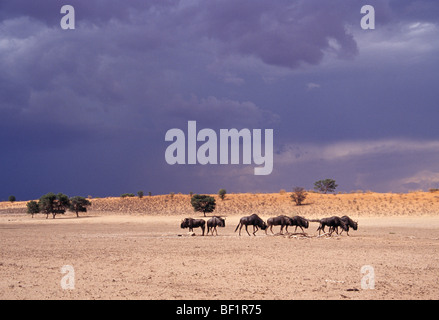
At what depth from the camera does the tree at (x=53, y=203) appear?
214ft

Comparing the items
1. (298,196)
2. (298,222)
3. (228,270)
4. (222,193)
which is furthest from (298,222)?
(222,193)

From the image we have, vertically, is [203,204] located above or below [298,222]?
above

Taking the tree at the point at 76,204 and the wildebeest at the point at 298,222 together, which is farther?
the tree at the point at 76,204

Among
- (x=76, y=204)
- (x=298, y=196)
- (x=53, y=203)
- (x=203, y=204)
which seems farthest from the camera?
(x=298, y=196)

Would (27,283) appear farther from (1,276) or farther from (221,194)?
(221,194)

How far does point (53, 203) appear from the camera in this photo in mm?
66750

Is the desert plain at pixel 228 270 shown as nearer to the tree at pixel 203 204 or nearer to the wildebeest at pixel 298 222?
the wildebeest at pixel 298 222

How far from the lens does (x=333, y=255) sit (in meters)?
19.9

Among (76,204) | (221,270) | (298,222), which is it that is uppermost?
(76,204)

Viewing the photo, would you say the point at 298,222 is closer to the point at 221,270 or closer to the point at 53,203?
the point at 221,270

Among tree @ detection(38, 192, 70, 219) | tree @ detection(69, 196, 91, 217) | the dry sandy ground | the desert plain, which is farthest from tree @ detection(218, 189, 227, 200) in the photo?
the dry sandy ground

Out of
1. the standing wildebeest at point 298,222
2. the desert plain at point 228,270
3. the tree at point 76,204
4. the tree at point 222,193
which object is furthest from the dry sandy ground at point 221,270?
the tree at point 222,193

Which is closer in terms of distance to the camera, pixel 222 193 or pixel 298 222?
pixel 298 222
